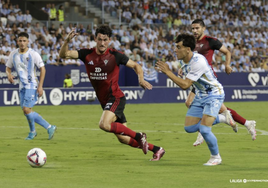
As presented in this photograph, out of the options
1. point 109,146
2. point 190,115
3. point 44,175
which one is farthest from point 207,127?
point 109,146

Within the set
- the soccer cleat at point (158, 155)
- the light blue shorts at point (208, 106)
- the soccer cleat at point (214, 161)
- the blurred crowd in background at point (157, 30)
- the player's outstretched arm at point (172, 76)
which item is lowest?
the blurred crowd in background at point (157, 30)

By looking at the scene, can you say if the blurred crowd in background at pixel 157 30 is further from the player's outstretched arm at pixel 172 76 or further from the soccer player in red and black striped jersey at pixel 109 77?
the player's outstretched arm at pixel 172 76

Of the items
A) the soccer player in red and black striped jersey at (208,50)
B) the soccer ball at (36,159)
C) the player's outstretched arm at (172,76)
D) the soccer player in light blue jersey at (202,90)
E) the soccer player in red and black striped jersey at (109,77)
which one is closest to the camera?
the player's outstretched arm at (172,76)

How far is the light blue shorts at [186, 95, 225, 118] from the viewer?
9656mm

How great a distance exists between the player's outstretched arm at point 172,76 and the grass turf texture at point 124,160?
127 centimetres

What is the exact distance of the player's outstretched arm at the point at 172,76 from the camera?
29.0ft

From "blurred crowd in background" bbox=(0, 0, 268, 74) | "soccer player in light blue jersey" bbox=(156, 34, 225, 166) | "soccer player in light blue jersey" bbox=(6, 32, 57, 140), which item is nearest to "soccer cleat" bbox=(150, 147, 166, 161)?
"soccer player in light blue jersey" bbox=(156, 34, 225, 166)

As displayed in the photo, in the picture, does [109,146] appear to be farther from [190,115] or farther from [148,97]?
[148,97]

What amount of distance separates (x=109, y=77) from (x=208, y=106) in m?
1.85

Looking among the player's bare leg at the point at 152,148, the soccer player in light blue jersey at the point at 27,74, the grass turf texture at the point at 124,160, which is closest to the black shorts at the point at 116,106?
the player's bare leg at the point at 152,148

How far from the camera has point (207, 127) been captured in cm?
950

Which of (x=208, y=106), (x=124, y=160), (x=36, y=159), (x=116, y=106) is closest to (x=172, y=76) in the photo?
(x=208, y=106)

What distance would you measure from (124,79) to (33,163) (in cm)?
2519

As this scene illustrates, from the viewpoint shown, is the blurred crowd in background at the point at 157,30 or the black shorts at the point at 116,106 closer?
the black shorts at the point at 116,106
